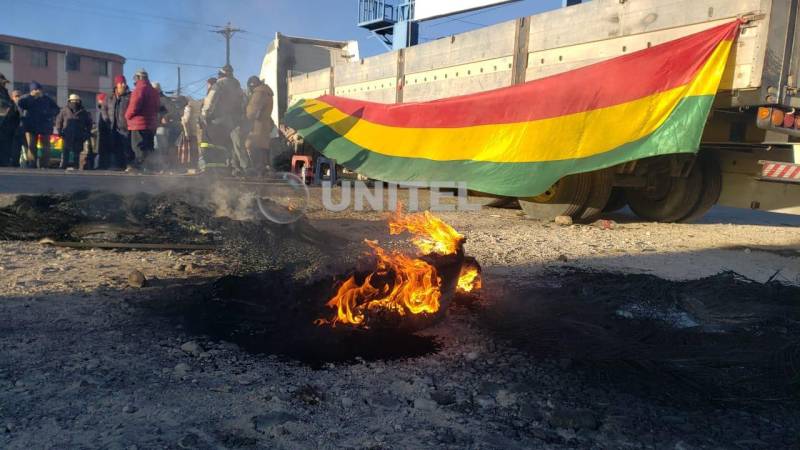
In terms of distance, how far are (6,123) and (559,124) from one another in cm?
1090

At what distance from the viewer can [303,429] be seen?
6.98 ft

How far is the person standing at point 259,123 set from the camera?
428 inches

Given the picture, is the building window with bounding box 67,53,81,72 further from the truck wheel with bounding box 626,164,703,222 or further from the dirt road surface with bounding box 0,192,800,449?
the truck wheel with bounding box 626,164,703,222

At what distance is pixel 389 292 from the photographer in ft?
10.5

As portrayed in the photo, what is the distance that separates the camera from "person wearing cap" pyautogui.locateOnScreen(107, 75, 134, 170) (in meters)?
10.9

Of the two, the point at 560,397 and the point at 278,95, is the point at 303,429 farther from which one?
the point at 278,95

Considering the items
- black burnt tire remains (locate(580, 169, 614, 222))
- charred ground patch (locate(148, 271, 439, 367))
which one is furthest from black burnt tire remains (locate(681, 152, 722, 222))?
charred ground patch (locate(148, 271, 439, 367))

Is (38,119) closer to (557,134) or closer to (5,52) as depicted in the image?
(557,134)

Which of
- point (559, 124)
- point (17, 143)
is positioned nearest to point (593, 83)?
point (559, 124)

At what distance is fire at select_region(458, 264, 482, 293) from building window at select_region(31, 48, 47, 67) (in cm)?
4962

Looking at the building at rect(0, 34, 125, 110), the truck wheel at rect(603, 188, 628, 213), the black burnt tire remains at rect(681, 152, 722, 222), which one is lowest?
the truck wheel at rect(603, 188, 628, 213)

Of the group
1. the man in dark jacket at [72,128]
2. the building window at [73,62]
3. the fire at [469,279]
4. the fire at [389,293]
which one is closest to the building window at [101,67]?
the building window at [73,62]

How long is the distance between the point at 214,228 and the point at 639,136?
4.61m

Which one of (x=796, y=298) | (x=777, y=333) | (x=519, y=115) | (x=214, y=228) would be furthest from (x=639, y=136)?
(x=214, y=228)
